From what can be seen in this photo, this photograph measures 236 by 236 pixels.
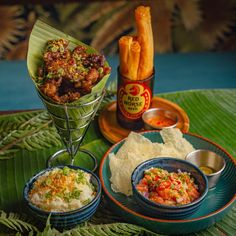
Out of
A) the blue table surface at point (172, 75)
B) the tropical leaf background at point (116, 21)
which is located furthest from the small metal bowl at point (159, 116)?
the tropical leaf background at point (116, 21)

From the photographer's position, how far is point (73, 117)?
1604 mm

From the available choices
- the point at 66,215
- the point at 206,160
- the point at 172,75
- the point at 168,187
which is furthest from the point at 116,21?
the point at 66,215

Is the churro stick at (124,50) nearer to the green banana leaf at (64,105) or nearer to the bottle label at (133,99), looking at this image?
the bottle label at (133,99)

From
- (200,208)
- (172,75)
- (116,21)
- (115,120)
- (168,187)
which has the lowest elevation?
(172,75)

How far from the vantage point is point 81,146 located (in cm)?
192

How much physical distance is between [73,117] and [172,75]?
2262 millimetres

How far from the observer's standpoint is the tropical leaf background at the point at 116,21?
3.78 meters

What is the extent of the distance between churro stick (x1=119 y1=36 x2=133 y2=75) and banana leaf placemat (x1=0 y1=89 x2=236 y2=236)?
0.92 ft

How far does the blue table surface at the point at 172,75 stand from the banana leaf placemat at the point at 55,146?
1327 mm

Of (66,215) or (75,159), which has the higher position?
(66,215)

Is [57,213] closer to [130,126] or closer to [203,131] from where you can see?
[130,126]

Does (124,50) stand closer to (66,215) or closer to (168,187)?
(168,187)

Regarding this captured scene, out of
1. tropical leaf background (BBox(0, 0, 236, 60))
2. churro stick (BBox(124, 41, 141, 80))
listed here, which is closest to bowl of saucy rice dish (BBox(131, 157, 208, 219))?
churro stick (BBox(124, 41, 141, 80))

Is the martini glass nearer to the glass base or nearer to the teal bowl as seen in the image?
the glass base
